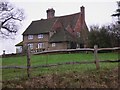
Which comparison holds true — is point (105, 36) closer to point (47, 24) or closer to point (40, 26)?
point (47, 24)

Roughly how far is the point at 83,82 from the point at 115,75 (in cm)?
172

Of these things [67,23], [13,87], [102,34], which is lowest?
[13,87]

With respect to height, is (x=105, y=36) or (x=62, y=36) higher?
(x=62, y=36)

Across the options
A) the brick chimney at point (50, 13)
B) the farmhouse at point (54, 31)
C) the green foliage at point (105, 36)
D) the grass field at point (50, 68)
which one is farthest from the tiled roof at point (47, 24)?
the grass field at point (50, 68)

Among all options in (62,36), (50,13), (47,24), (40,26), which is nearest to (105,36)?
(62,36)

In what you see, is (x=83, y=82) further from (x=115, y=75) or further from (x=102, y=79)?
(x=115, y=75)

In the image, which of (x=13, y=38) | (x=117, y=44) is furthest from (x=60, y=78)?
(x=13, y=38)

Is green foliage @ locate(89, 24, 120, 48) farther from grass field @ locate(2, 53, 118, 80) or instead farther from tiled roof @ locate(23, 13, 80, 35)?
tiled roof @ locate(23, 13, 80, 35)

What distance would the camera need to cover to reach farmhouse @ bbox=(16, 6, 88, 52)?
2261 inches

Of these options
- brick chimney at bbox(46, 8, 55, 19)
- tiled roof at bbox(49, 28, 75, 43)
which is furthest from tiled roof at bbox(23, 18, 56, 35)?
tiled roof at bbox(49, 28, 75, 43)

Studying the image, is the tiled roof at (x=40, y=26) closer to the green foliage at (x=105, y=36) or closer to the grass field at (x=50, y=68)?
the green foliage at (x=105, y=36)

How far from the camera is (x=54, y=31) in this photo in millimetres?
60406

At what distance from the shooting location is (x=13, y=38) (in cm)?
4866

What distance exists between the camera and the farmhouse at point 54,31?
5744cm
